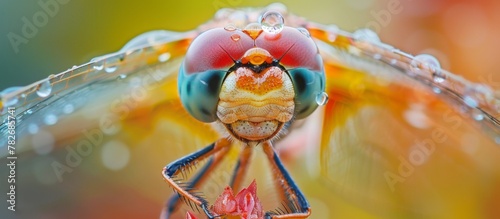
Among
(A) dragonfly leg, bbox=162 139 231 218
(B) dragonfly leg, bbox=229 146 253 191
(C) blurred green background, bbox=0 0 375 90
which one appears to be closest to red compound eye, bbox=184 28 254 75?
(A) dragonfly leg, bbox=162 139 231 218

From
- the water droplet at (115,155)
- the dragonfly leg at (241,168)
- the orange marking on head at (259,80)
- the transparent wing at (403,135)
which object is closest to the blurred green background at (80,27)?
the water droplet at (115,155)

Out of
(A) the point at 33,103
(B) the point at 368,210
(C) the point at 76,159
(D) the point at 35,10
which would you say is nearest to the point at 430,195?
(B) the point at 368,210

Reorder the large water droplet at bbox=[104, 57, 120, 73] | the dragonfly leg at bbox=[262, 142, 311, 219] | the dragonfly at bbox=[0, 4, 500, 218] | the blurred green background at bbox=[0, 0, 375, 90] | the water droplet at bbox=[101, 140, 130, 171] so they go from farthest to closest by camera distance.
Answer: the blurred green background at bbox=[0, 0, 375, 90] → the water droplet at bbox=[101, 140, 130, 171] → the large water droplet at bbox=[104, 57, 120, 73] → the dragonfly at bbox=[0, 4, 500, 218] → the dragonfly leg at bbox=[262, 142, 311, 219]

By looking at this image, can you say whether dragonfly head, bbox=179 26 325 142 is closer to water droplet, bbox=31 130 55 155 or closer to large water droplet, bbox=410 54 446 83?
large water droplet, bbox=410 54 446 83

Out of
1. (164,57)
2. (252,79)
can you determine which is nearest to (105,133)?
(164,57)

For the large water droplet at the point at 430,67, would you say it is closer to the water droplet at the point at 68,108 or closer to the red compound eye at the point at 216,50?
the red compound eye at the point at 216,50

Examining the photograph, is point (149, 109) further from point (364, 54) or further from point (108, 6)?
point (108, 6)

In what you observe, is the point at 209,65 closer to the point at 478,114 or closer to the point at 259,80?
the point at 259,80

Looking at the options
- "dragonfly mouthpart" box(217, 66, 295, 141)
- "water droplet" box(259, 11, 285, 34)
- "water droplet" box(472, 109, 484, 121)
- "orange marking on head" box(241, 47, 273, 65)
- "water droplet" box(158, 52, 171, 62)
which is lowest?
"dragonfly mouthpart" box(217, 66, 295, 141)
